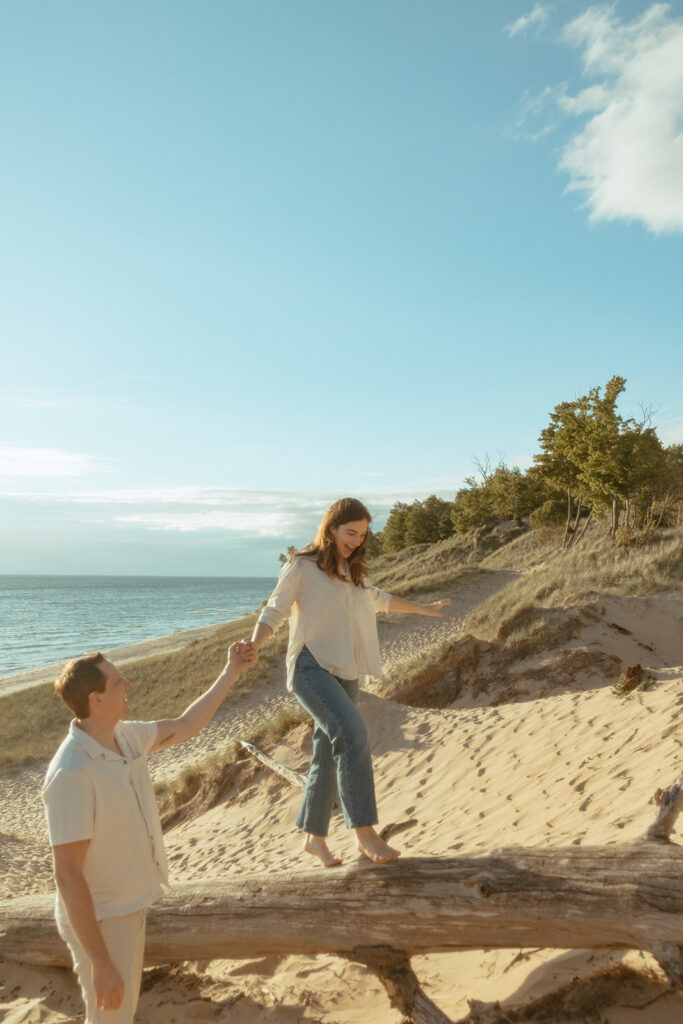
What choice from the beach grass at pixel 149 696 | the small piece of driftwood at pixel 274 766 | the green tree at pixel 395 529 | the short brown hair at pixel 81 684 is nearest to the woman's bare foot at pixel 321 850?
the short brown hair at pixel 81 684

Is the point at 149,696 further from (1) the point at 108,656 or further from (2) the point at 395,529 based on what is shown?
(2) the point at 395,529

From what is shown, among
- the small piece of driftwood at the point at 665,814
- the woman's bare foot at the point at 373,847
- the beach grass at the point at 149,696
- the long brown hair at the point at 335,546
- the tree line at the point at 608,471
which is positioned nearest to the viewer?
the small piece of driftwood at the point at 665,814

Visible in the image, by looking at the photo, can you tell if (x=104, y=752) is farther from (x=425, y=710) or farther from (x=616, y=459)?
(x=616, y=459)

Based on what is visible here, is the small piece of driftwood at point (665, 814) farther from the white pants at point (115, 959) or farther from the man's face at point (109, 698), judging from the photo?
the man's face at point (109, 698)

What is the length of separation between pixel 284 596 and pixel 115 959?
2.04 m

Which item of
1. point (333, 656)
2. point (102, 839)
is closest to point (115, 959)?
point (102, 839)

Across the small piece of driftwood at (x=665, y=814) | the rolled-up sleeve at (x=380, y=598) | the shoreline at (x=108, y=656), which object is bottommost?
the shoreline at (x=108, y=656)

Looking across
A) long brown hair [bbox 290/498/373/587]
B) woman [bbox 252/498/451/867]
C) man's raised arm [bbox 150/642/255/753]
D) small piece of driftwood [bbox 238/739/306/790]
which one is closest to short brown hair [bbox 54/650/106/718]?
man's raised arm [bbox 150/642/255/753]

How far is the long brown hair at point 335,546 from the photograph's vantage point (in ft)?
14.9

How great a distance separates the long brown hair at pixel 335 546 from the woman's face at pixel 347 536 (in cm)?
2

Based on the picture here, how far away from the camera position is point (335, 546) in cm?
456

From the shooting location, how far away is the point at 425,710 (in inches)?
464

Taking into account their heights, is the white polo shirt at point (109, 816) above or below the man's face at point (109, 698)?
below

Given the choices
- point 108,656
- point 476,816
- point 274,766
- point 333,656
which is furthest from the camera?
point 108,656
